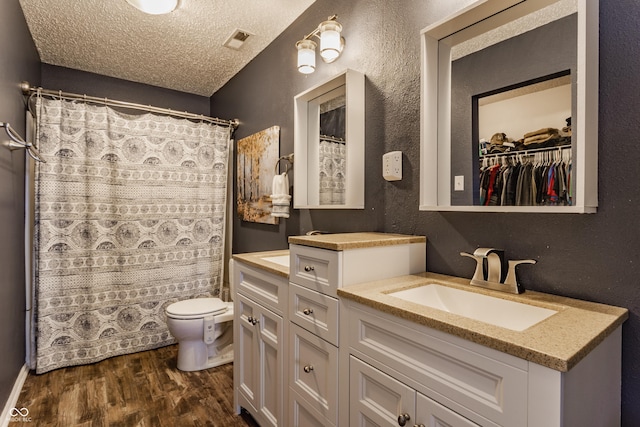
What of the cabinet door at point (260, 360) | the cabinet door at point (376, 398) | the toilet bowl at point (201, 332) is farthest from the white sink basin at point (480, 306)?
the toilet bowl at point (201, 332)

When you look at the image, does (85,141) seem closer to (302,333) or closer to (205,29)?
(205,29)

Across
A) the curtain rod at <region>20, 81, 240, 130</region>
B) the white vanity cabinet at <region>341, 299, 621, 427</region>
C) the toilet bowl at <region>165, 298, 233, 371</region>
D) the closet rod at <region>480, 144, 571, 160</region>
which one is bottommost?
the toilet bowl at <region>165, 298, 233, 371</region>

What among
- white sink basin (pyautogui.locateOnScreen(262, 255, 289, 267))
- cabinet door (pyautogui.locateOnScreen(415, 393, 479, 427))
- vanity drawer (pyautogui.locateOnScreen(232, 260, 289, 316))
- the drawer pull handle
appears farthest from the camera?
white sink basin (pyautogui.locateOnScreen(262, 255, 289, 267))

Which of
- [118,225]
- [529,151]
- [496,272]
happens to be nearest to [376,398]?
[496,272]

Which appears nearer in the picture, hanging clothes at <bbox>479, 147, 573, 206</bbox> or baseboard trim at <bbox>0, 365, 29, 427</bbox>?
hanging clothes at <bbox>479, 147, 573, 206</bbox>

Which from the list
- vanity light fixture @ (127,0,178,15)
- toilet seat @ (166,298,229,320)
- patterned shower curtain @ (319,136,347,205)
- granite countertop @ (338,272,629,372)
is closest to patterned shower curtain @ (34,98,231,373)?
toilet seat @ (166,298,229,320)

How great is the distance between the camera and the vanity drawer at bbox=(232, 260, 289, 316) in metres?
1.46

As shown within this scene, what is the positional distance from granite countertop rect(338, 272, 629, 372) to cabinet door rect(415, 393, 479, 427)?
193 mm

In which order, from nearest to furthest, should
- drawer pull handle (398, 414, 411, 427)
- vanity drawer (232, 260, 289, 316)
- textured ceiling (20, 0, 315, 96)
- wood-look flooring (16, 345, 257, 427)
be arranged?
drawer pull handle (398, 414, 411, 427), vanity drawer (232, 260, 289, 316), wood-look flooring (16, 345, 257, 427), textured ceiling (20, 0, 315, 96)

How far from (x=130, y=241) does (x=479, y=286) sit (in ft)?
8.32

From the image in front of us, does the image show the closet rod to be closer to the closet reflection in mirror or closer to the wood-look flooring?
the closet reflection in mirror

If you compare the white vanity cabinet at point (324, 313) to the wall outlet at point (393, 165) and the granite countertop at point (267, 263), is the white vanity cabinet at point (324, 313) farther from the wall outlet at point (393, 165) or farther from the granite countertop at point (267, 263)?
the wall outlet at point (393, 165)

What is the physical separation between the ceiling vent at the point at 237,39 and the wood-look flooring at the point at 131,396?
7.94ft

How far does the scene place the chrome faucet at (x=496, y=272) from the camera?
1.11 metres
